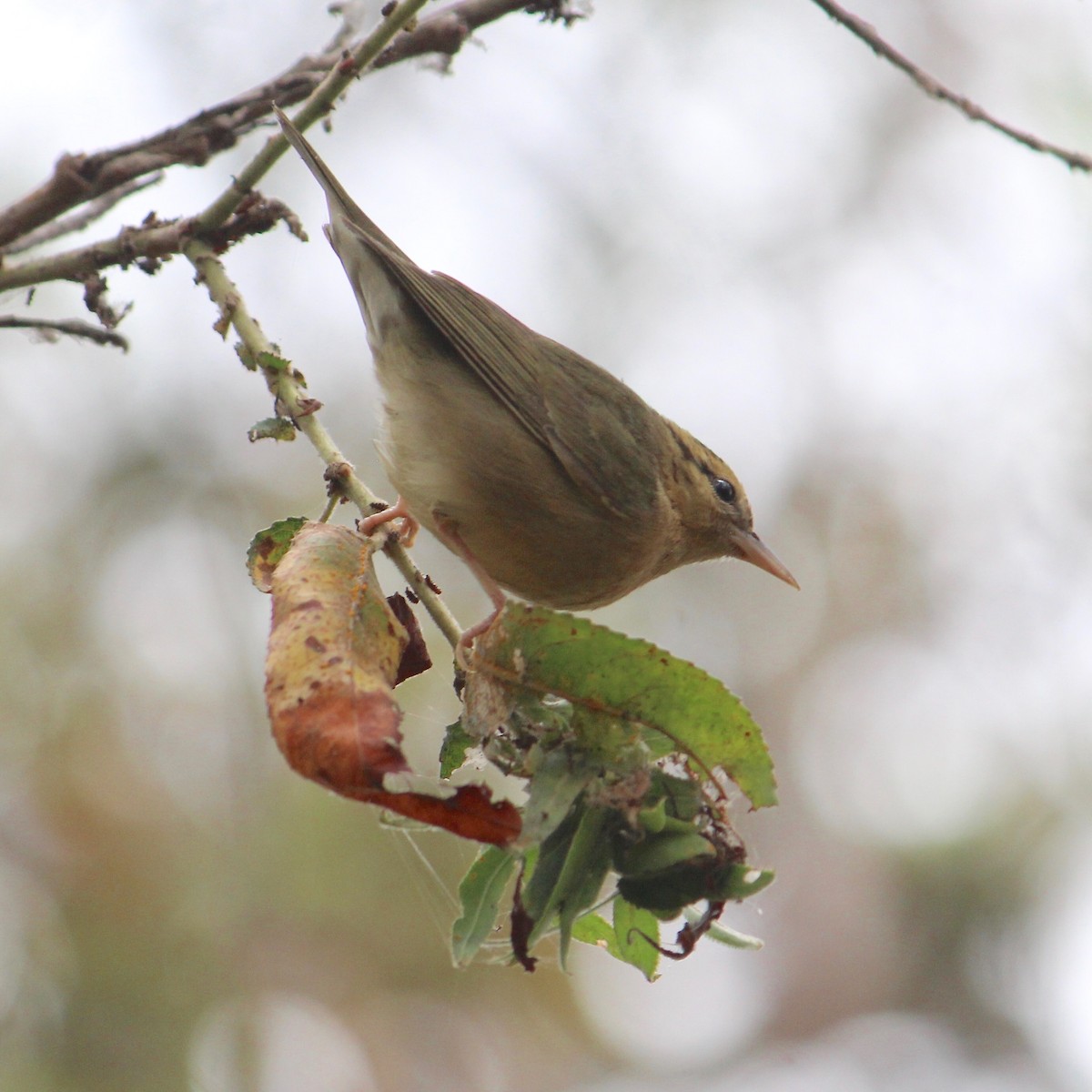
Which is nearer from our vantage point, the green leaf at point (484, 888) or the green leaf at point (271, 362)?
the green leaf at point (484, 888)

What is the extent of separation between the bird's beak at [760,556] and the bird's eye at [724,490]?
0.60ft

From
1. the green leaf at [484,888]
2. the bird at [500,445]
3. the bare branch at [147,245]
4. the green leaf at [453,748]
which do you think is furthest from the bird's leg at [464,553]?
the green leaf at [484,888]

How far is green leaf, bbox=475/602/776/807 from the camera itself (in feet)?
6.94

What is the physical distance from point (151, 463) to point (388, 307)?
3941 millimetres

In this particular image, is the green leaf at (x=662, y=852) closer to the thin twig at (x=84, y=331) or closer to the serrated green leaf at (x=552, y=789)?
the serrated green leaf at (x=552, y=789)

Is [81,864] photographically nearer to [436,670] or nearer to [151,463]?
[436,670]

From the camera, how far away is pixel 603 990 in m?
7.72

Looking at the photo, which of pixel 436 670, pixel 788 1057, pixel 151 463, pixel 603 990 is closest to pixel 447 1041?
pixel 603 990

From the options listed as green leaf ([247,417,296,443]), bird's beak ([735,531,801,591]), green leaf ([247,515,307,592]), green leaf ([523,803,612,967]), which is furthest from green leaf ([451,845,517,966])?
bird's beak ([735,531,801,591])

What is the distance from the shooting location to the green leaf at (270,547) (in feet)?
8.36

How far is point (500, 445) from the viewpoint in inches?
178

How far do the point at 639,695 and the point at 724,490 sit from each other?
3348 mm

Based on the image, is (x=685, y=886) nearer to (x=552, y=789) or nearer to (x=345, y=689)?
(x=552, y=789)

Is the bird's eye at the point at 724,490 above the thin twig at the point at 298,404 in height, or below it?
above
